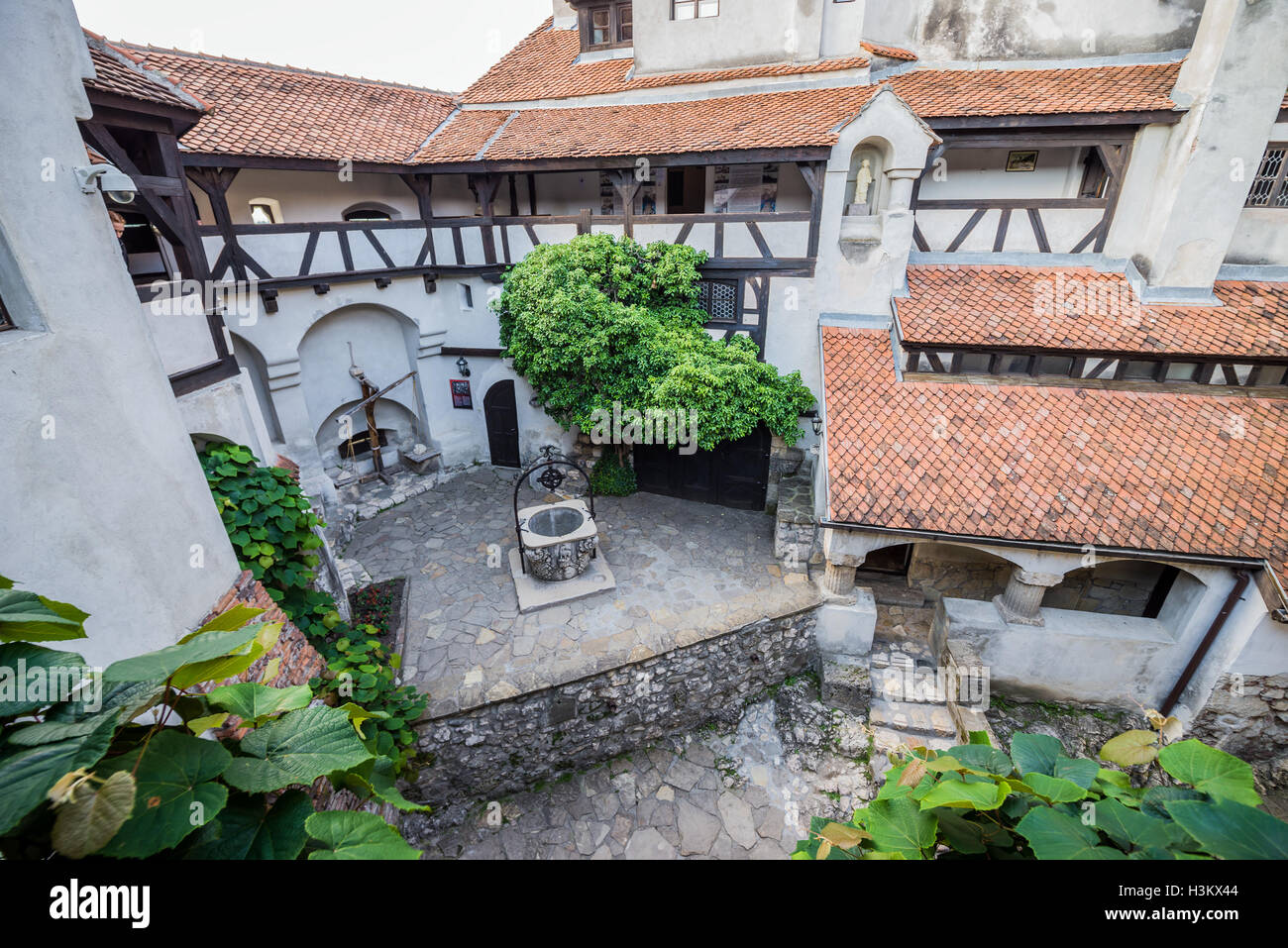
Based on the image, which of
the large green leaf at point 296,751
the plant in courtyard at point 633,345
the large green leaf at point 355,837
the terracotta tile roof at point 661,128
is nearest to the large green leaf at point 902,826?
the large green leaf at point 355,837

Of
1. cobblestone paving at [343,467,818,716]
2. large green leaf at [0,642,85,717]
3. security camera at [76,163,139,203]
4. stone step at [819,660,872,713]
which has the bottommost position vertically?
stone step at [819,660,872,713]

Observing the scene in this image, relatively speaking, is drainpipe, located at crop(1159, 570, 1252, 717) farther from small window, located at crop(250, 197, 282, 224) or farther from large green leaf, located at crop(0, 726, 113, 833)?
small window, located at crop(250, 197, 282, 224)

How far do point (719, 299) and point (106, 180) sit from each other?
9.12 m

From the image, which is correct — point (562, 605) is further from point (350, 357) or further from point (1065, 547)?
point (350, 357)

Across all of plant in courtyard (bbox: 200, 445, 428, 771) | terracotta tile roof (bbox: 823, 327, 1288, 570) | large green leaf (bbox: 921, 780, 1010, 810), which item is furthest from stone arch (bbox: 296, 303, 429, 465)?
large green leaf (bbox: 921, 780, 1010, 810)

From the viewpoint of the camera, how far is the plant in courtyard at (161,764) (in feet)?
3.59

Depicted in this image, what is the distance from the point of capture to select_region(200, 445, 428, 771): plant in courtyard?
5.88 metres

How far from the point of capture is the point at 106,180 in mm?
3898

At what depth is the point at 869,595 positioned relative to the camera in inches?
355

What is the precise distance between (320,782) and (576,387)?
313 inches

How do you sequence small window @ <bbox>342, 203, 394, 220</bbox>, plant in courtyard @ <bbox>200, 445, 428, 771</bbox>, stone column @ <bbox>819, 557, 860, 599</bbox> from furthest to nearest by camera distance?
small window @ <bbox>342, 203, 394, 220</bbox>
stone column @ <bbox>819, 557, 860, 599</bbox>
plant in courtyard @ <bbox>200, 445, 428, 771</bbox>

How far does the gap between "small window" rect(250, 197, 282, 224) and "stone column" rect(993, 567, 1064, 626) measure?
15102 millimetres

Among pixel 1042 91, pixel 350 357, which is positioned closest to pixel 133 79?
pixel 350 357

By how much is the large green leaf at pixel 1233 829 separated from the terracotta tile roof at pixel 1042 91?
11.2 metres
